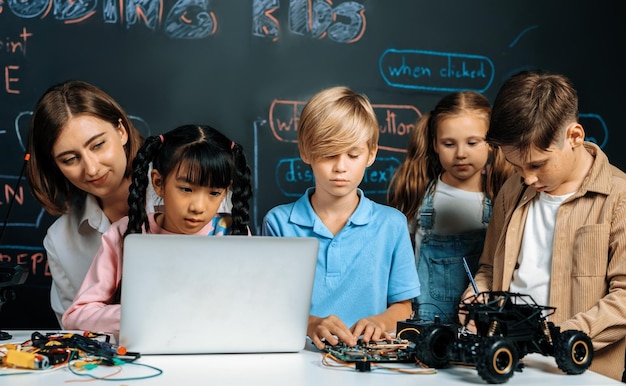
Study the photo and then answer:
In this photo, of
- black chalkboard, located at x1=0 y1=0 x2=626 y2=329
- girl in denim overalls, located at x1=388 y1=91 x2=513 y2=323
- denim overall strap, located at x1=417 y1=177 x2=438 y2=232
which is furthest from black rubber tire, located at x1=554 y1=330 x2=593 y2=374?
black chalkboard, located at x1=0 y1=0 x2=626 y2=329

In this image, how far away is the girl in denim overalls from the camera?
280 centimetres

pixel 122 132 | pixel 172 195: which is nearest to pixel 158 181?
pixel 172 195

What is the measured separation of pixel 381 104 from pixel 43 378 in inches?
101

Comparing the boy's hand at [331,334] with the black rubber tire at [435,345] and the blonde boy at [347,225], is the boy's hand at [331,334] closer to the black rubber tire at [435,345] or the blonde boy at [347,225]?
the black rubber tire at [435,345]

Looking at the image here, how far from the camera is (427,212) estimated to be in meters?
2.87

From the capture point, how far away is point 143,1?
135 inches

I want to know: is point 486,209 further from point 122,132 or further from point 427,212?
point 122,132

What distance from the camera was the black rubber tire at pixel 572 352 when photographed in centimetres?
147

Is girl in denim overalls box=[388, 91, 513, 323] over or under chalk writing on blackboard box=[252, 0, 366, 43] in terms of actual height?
under

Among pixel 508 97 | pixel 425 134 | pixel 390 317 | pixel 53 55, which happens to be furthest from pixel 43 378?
pixel 53 55

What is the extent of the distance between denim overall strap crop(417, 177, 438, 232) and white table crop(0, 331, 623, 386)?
4.26 ft

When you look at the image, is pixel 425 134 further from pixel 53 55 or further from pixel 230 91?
pixel 53 55

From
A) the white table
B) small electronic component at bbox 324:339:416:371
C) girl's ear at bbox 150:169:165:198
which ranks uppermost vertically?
girl's ear at bbox 150:169:165:198

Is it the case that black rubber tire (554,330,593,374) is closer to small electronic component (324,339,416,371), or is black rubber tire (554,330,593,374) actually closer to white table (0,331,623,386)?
white table (0,331,623,386)
